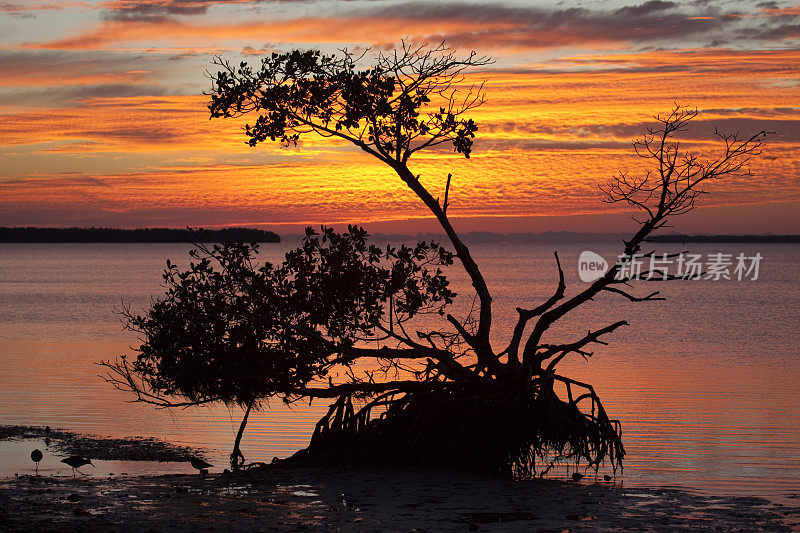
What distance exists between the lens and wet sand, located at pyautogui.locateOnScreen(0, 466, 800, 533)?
10.9 metres

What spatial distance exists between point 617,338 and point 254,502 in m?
35.2

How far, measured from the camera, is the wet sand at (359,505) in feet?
35.6

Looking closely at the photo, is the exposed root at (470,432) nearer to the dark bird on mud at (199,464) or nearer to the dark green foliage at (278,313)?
the dark green foliage at (278,313)

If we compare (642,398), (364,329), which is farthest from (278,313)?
(642,398)

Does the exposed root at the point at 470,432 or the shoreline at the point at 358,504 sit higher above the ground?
the exposed root at the point at 470,432

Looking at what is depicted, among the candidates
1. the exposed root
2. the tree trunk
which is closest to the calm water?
the tree trunk

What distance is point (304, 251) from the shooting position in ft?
52.0

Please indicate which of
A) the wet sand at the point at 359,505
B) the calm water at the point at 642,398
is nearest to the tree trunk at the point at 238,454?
the calm water at the point at 642,398

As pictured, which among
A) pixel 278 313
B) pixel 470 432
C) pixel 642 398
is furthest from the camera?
pixel 642 398

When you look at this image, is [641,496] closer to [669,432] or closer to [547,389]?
[547,389]

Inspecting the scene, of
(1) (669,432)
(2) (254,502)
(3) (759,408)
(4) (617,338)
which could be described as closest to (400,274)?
(2) (254,502)

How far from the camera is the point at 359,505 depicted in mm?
12125

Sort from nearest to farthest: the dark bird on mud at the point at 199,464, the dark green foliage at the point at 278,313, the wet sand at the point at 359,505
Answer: the wet sand at the point at 359,505
the dark green foliage at the point at 278,313
the dark bird on mud at the point at 199,464

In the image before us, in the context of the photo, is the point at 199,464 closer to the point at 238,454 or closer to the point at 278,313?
the point at 238,454
